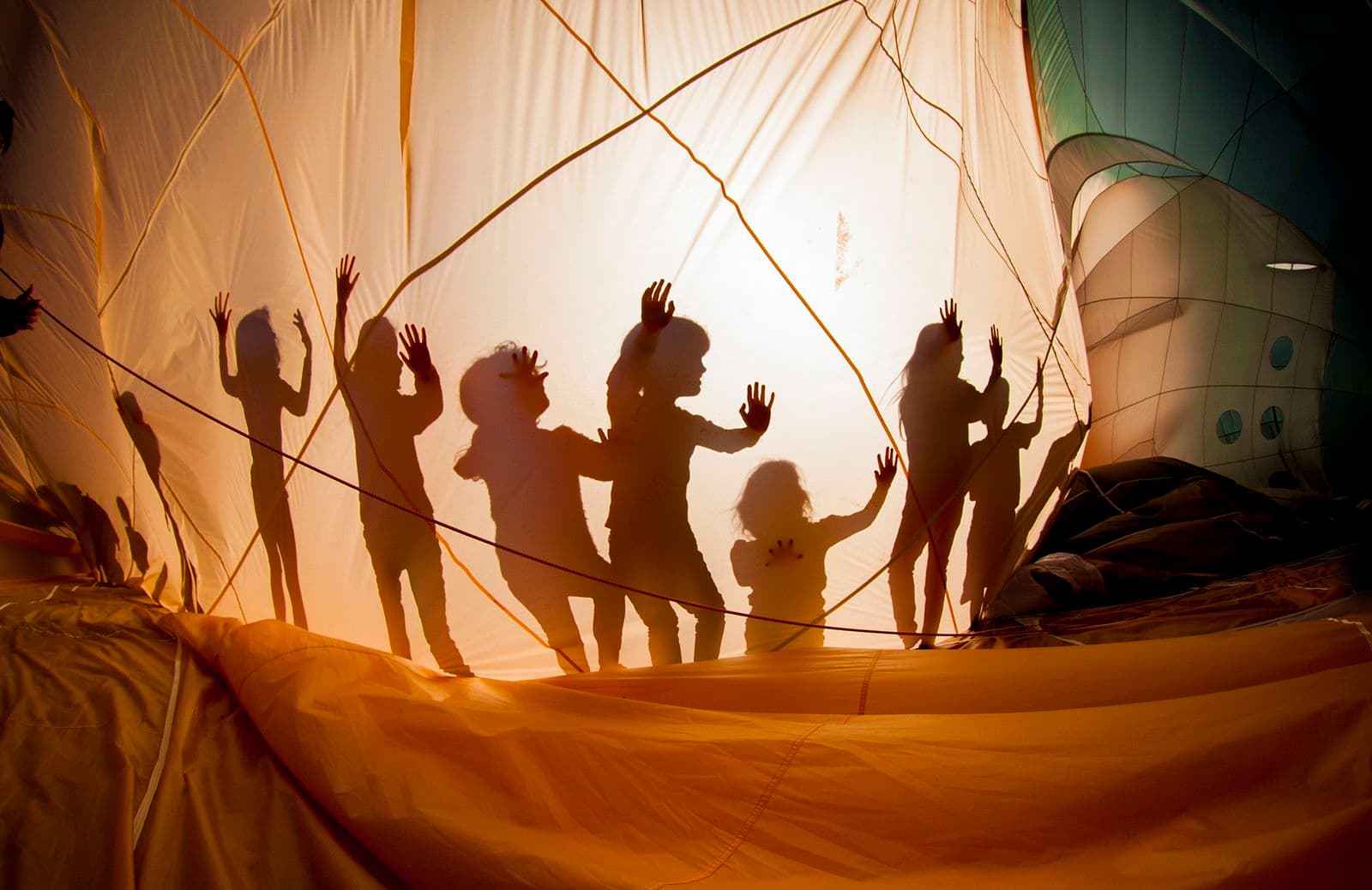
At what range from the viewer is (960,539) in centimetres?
189

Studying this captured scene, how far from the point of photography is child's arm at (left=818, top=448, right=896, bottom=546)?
1.77 m

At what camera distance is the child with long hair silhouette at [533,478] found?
1651 mm

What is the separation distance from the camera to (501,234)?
64.8 inches

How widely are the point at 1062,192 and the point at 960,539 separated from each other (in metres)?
1.00

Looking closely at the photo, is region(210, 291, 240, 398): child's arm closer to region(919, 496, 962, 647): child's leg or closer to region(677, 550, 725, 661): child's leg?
region(677, 550, 725, 661): child's leg

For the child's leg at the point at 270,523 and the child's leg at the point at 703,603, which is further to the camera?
the child's leg at the point at 270,523

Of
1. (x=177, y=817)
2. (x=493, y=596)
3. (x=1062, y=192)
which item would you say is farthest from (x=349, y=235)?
(x=1062, y=192)

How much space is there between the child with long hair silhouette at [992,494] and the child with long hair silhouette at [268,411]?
58.8 inches

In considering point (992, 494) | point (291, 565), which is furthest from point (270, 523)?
point (992, 494)

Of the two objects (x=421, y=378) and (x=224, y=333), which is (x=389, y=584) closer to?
(x=421, y=378)

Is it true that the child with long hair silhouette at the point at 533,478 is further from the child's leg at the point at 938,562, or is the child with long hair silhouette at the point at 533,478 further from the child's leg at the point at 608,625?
the child's leg at the point at 938,562

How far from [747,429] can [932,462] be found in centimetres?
45

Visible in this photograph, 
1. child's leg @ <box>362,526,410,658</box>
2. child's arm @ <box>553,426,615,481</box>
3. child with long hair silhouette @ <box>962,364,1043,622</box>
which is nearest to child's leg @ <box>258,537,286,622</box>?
child's leg @ <box>362,526,410,658</box>

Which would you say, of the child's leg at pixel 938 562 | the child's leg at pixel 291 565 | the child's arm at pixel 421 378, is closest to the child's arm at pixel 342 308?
the child's arm at pixel 421 378
